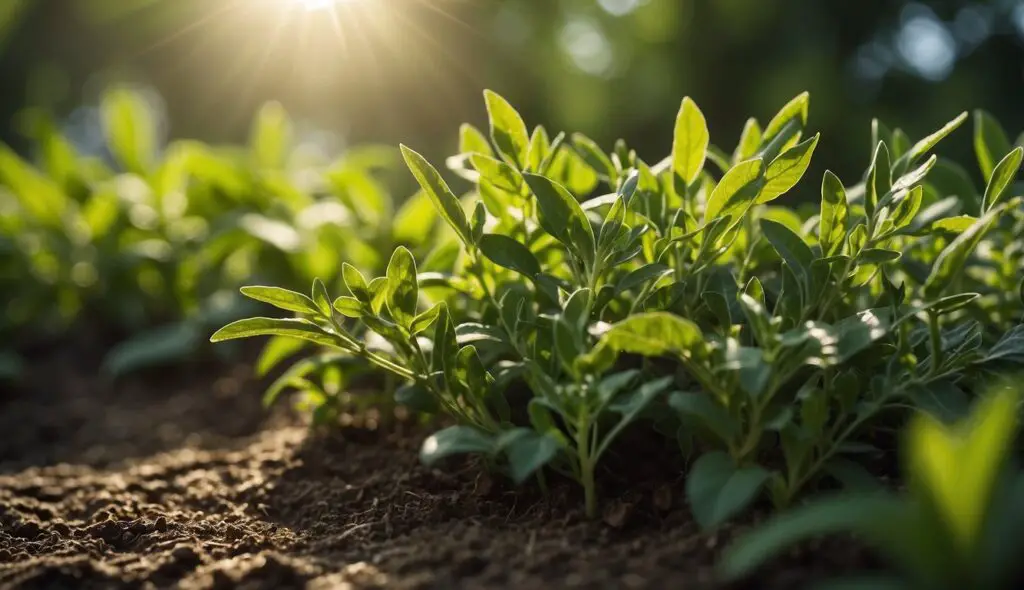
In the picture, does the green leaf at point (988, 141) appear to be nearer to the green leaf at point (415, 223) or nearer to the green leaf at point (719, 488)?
the green leaf at point (719, 488)

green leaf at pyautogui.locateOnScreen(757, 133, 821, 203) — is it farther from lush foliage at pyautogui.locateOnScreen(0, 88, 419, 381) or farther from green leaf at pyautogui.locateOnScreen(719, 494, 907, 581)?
lush foliage at pyautogui.locateOnScreen(0, 88, 419, 381)

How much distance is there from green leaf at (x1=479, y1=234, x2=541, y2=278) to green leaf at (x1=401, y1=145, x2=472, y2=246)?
3 cm

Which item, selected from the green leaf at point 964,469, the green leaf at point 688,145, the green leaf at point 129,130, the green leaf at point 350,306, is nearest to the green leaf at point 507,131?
the green leaf at point 688,145

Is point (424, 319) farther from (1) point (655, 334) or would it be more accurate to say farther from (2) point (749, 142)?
(2) point (749, 142)

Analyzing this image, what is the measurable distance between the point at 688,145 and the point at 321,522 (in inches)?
34.4

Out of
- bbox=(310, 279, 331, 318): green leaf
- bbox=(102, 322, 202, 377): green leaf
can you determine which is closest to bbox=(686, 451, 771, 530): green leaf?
bbox=(310, 279, 331, 318): green leaf

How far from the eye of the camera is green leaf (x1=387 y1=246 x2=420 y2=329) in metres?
1.32

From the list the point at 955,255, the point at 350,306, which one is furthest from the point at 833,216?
the point at 350,306

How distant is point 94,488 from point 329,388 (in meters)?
0.51

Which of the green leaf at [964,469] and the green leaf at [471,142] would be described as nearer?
the green leaf at [964,469]

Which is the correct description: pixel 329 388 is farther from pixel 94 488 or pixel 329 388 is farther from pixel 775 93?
pixel 775 93

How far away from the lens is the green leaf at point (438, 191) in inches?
51.4

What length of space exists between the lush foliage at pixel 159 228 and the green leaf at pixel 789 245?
50.0 inches

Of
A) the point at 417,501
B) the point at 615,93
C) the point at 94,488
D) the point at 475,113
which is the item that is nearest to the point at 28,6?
the point at 475,113
